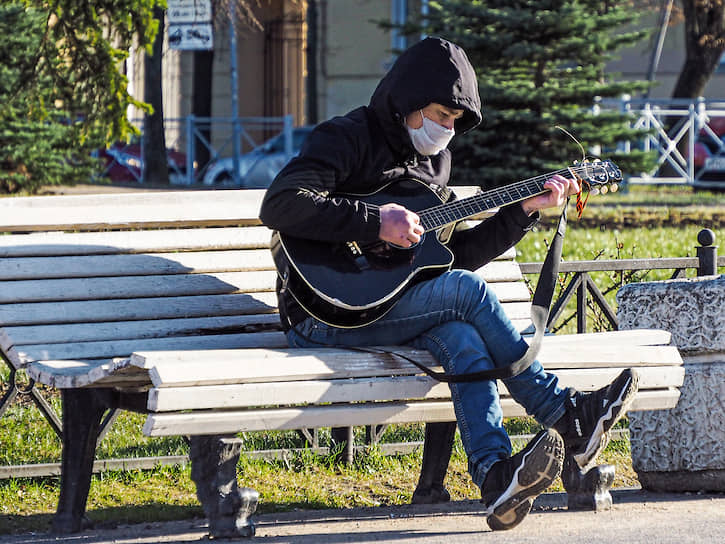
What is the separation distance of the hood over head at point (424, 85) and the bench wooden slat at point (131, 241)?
0.87 metres

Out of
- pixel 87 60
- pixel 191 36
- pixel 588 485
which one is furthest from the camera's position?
pixel 191 36

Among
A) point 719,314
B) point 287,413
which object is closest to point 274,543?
point 287,413

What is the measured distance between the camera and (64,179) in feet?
49.9

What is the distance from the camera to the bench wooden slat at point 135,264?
14.3ft

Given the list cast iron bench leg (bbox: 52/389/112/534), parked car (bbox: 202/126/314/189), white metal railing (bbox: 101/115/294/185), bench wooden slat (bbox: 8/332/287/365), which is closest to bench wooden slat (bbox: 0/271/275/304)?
bench wooden slat (bbox: 8/332/287/365)

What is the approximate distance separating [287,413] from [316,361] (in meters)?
0.18

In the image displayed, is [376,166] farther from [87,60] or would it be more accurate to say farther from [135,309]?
[87,60]

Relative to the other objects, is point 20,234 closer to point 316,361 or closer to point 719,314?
point 316,361

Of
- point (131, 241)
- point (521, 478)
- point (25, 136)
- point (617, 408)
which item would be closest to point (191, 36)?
point (25, 136)

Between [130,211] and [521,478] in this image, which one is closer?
[521,478]

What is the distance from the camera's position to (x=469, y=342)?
3.90 meters

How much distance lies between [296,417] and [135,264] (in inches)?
45.1

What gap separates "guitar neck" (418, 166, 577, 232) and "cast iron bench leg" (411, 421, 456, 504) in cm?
75

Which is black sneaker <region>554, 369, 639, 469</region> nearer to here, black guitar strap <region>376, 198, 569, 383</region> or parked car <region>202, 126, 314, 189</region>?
black guitar strap <region>376, 198, 569, 383</region>
